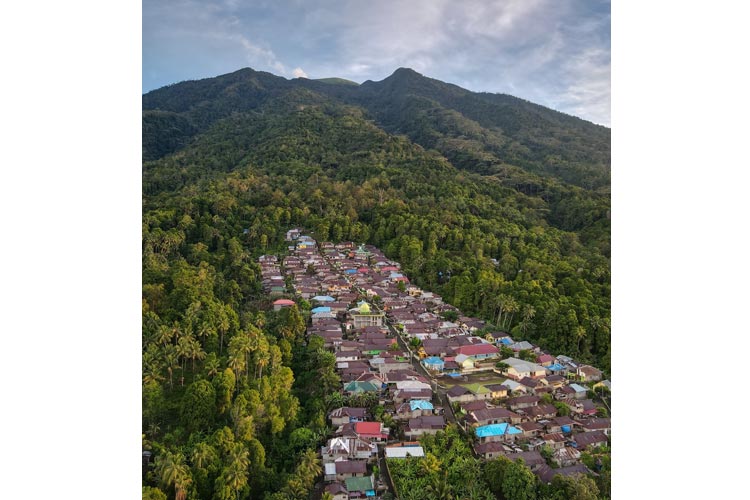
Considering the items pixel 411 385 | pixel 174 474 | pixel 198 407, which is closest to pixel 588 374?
pixel 411 385

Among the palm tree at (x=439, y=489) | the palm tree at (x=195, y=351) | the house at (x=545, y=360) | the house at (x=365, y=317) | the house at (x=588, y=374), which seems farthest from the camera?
the house at (x=365, y=317)

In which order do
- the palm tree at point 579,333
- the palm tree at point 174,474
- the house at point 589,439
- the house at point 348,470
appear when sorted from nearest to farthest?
1. the palm tree at point 174,474
2. the house at point 348,470
3. the house at point 589,439
4. the palm tree at point 579,333

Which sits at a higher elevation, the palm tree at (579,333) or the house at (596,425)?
the palm tree at (579,333)

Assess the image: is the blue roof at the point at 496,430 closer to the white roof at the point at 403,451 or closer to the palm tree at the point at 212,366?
the white roof at the point at 403,451

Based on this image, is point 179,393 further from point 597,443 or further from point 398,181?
point 398,181

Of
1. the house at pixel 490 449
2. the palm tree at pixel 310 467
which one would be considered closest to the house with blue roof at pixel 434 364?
the house at pixel 490 449

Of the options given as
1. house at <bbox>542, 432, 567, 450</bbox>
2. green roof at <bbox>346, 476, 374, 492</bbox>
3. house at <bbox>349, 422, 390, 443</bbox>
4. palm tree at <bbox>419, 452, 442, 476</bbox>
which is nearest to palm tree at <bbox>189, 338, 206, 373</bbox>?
house at <bbox>349, 422, 390, 443</bbox>

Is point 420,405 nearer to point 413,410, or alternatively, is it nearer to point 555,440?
point 413,410
